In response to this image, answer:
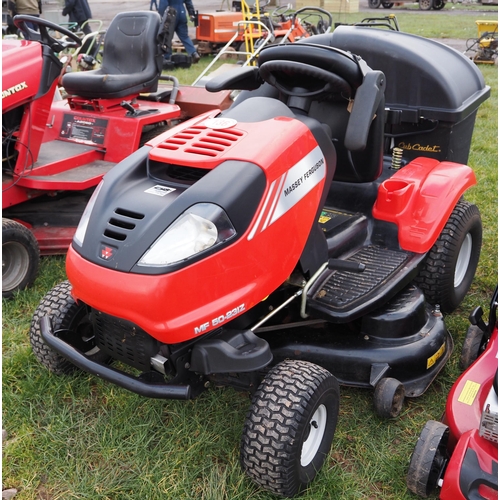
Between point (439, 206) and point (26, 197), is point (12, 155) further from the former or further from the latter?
point (439, 206)

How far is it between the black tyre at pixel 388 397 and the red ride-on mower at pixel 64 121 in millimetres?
1935

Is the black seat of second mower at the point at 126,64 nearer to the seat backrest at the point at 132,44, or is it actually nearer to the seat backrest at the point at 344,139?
the seat backrest at the point at 132,44

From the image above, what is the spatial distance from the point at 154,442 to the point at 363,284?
3.22 feet

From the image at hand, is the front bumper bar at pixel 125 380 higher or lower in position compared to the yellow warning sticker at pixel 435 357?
higher

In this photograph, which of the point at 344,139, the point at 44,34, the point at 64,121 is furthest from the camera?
the point at 64,121

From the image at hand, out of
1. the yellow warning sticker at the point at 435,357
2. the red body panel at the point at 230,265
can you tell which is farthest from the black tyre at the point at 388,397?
the red body panel at the point at 230,265

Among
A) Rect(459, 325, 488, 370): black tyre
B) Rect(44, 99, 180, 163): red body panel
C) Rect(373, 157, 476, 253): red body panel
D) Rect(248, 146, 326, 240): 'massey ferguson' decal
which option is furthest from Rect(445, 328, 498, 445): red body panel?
Rect(44, 99, 180, 163): red body panel

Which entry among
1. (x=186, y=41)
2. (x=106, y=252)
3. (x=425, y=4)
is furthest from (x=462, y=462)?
(x=425, y=4)

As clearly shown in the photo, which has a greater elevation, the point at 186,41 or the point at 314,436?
the point at 314,436

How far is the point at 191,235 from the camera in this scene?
1.86 metres

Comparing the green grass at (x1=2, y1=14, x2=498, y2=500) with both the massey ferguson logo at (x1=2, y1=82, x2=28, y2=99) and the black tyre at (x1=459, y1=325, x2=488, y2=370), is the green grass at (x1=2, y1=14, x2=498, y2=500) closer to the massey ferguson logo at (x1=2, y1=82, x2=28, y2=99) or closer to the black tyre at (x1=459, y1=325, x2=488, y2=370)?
the black tyre at (x1=459, y1=325, x2=488, y2=370)

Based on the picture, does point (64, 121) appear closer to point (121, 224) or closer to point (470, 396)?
point (121, 224)

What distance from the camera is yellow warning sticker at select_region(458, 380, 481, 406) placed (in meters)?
2.02

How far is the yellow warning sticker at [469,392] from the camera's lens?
6.61 feet
